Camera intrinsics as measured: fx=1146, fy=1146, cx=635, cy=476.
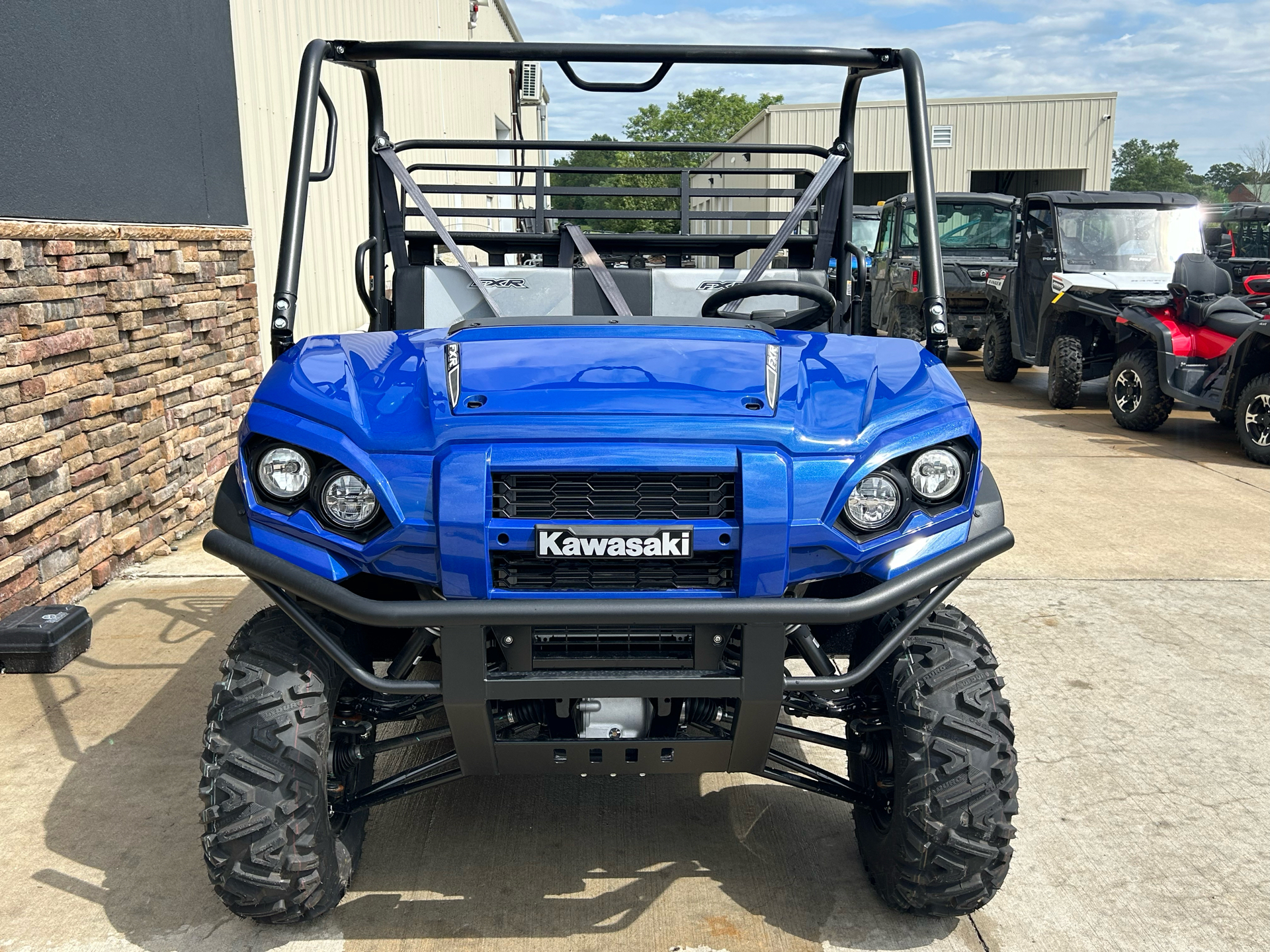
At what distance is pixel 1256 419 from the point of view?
7754mm

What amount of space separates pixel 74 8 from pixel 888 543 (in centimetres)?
413

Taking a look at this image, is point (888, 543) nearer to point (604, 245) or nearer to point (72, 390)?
point (604, 245)

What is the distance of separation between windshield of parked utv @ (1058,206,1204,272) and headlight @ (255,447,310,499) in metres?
9.41

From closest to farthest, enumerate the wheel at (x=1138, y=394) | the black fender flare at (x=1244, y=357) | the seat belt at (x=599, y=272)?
the seat belt at (x=599, y=272) → the black fender flare at (x=1244, y=357) → the wheel at (x=1138, y=394)

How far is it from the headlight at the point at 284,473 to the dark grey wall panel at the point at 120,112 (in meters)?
2.56

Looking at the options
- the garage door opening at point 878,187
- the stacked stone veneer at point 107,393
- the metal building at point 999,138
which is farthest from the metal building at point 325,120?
the garage door opening at point 878,187

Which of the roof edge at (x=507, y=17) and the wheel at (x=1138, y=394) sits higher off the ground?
the roof edge at (x=507, y=17)

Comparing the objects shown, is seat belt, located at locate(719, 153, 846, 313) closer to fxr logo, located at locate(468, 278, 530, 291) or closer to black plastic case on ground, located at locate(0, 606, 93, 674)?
fxr logo, located at locate(468, 278, 530, 291)

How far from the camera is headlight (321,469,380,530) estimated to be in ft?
7.29

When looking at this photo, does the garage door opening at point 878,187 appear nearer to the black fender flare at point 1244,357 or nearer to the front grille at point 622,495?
the black fender flare at point 1244,357

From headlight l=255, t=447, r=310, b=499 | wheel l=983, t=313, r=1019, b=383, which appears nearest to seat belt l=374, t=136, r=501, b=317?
headlight l=255, t=447, r=310, b=499

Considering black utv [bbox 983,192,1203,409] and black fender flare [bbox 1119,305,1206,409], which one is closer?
black fender flare [bbox 1119,305,1206,409]

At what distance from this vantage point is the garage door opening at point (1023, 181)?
2952 centimetres

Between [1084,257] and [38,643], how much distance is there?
9.21 metres
